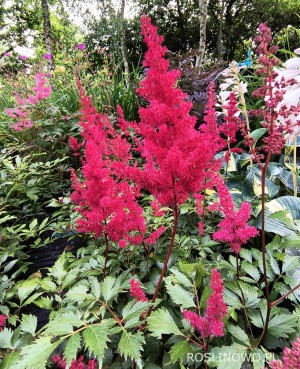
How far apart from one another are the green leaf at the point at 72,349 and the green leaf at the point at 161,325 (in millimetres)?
224

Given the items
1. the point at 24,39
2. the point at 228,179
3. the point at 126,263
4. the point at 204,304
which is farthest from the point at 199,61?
the point at 24,39

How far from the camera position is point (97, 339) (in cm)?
75

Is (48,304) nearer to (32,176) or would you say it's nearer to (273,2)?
(32,176)

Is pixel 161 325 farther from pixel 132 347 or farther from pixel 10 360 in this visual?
pixel 10 360

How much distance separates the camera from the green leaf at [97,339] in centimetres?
72

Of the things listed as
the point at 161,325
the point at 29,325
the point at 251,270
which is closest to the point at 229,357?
the point at 161,325

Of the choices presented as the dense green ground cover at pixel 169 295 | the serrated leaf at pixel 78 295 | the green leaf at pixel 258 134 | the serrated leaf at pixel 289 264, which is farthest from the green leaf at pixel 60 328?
the green leaf at pixel 258 134

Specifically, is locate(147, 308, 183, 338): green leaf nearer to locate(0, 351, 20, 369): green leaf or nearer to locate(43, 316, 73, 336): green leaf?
locate(43, 316, 73, 336): green leaf

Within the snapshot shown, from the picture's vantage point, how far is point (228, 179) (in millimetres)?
2094

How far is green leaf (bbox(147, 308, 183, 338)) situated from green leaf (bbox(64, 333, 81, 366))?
0.22 m

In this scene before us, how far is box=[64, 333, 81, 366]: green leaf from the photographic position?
0.71 metres

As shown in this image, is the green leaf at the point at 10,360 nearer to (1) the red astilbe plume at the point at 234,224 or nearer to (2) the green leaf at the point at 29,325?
(2) the green leaf at the point at 29,325

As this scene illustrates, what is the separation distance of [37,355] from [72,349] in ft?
0.30

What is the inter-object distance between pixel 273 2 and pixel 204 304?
1425cm
